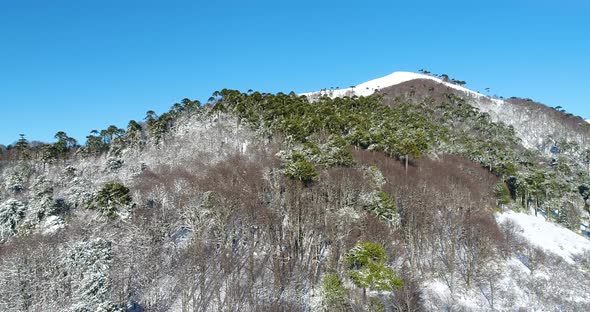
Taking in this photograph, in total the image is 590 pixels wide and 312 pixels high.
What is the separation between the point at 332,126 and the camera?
74.5 metres

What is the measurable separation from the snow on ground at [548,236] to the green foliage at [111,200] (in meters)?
57.3

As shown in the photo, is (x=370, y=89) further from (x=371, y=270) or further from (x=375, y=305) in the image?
(x=371, y=270)

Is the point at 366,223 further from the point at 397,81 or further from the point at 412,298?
the point at 397,81

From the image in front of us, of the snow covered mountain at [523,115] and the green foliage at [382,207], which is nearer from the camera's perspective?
the green foliage at [382,207]

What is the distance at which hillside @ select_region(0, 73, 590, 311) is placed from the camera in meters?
36.9

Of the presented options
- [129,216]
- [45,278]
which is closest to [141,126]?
[129,216]

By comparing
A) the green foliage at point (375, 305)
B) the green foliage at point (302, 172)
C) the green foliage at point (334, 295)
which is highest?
the green foliage at point (302, 172)

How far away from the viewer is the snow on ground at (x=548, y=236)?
62.2 m

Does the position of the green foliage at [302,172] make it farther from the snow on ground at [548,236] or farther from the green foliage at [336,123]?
the snow on ground at [548,236]

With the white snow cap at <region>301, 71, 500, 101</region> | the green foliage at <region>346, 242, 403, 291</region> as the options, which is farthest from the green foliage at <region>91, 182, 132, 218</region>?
the white snow cap at <region>301, 71, 500, 101</region>

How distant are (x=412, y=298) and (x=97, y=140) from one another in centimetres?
8096

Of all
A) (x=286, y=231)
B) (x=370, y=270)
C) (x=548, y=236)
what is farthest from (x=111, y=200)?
(x=548, y=236)

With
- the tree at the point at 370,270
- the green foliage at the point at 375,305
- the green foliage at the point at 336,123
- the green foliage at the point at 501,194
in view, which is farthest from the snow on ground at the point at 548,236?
the tree at the point at 370,270

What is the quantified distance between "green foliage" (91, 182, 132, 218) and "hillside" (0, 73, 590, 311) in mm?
193
